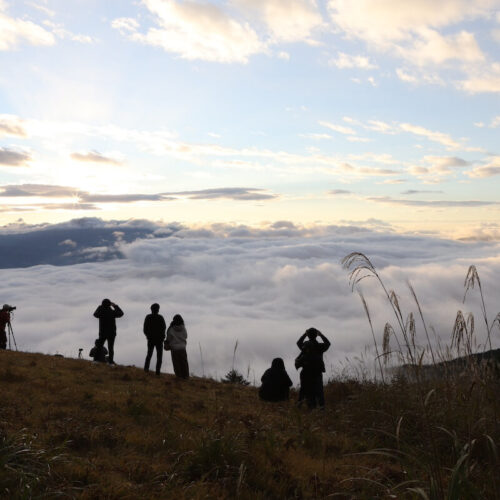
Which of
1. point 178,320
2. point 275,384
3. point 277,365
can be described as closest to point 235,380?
point 178,320

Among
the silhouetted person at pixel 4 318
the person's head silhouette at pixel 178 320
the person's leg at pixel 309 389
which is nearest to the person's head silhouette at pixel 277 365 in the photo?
the person's leg at pixel 309 389

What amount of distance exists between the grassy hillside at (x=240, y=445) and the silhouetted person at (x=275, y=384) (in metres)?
1.26

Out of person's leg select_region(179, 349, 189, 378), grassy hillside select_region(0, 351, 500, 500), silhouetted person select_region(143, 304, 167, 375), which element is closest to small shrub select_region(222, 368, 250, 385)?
person's leg select_region(179, 349, 189, 378)

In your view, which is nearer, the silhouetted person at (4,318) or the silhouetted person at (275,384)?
the silhouetted person at (275,384)

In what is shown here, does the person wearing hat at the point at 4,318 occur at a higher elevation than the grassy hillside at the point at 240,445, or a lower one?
higher

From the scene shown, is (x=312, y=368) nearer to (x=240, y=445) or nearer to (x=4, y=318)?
(x=240, y=445)

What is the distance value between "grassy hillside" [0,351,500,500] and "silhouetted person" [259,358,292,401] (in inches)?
49.4

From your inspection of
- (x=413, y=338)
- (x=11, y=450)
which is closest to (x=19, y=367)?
(x=11, y=450)

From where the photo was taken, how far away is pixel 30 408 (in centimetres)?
733

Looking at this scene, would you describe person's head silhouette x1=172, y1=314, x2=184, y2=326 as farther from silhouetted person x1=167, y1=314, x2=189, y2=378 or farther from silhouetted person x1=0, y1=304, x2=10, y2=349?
silhouetted person x1=0, y1=304, x2=10, y2=349

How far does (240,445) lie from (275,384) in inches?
247

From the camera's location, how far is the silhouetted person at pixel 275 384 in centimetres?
1132

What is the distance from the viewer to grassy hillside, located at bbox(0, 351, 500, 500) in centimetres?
383

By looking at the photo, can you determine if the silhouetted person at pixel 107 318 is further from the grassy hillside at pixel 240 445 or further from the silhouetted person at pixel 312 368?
the silhouetted person at pixel 312 368
